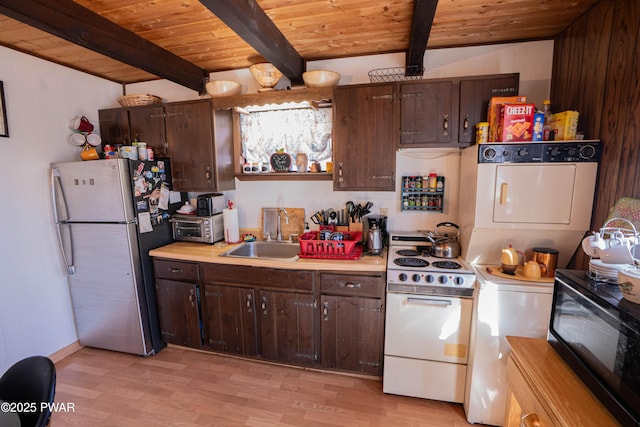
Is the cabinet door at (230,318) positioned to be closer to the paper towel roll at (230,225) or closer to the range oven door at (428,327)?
the paper towel roll at (230,225)

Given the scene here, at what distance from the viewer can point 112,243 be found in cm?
235

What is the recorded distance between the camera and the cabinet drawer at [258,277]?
2137mm

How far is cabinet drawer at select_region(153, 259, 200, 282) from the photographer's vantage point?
2.38 m

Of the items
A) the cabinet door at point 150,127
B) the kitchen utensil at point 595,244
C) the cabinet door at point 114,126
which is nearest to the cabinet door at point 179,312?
the cabinet door at point 150,127

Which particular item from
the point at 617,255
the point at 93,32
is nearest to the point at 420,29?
the point at 617,255

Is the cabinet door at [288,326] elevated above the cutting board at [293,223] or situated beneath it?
situated beneath

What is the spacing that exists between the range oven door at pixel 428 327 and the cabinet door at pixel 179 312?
1.61m

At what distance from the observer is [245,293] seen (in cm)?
227

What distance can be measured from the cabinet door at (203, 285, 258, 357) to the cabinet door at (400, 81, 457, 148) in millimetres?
1736

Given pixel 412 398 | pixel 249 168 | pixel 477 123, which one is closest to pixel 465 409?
pixel 412 398

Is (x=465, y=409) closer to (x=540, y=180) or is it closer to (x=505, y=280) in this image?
(x=505, y=280)


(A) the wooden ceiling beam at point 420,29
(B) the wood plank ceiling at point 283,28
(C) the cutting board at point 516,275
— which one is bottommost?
(C) the cutting board at point 516,275

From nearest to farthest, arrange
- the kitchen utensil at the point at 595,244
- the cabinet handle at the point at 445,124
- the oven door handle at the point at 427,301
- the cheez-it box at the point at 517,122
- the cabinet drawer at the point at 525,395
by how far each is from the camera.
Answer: the cabinet drawer at the point at 525,395 → the kitchen utensil at the point at 595,244 → the cheez-it box at the point at 517,122 → the oven door handle at the point at 427,301 → the cabinet handle at the point at 445,124

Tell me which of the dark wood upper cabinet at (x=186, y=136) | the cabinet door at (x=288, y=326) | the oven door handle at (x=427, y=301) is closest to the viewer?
the oven door handle at (x=427, y=301)
